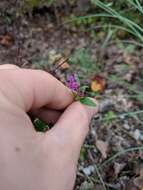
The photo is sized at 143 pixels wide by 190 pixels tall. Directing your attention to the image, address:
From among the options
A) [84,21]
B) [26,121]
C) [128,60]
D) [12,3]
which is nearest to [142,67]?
[128,60]

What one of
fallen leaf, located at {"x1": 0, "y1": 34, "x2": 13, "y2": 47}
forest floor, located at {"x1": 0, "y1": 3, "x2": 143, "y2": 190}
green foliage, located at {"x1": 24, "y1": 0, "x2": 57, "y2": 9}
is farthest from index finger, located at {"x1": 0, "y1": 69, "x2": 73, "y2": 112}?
green foliage, located at {"x1": 24, "y1": 0, "x2": 57, "y2": 9}

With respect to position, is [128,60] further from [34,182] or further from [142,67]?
[34,182]

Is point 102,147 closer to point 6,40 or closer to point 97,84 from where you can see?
point 97,84

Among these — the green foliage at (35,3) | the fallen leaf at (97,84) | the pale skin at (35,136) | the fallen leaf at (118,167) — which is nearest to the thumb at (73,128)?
the pale skin at (35,136)

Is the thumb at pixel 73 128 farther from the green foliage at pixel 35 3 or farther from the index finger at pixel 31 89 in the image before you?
the green foliage at pixel 35 3

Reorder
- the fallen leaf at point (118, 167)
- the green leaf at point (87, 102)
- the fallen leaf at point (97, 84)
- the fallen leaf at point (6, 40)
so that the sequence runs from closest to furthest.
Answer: the green leaf at point (87, 102) → the fallen leaf at point (118, 167) → the fallen leaf at point (97, 84) → the fallen leaf at point (6, 40)

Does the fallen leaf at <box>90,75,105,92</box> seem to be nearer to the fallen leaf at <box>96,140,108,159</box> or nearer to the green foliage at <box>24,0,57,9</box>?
the fallen leaf at <box>96,140,108,159</box>

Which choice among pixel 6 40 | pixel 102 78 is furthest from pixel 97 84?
pixel 6 40

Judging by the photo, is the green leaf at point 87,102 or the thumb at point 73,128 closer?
the thumb at point 73,128
